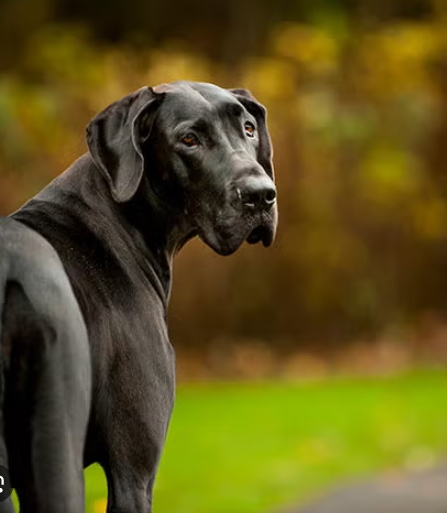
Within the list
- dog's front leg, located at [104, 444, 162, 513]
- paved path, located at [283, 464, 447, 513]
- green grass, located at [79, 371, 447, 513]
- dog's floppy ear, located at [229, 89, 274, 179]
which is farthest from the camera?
green grass, located at [79, 371, 447, 513]

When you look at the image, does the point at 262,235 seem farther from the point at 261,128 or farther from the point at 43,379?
the point at 43,379

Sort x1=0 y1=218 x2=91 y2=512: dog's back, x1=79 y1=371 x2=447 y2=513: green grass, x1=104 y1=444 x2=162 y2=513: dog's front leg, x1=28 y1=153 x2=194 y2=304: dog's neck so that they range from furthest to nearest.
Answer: x1=79 y1=371 x2=447 y2=513: green grass, x1=28 y1=153 x2=194 y2=304: dog's neck, x1=104 y1=444 x2=162 y2=513: dog's front leg, x1=0 y1=218 x2=91 y2=512: dog's back

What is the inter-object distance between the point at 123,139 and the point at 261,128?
0.45 metres

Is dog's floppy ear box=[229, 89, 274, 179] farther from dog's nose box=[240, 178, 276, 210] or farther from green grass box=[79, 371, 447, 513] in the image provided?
green grass box=[79, 371, 447, 513]

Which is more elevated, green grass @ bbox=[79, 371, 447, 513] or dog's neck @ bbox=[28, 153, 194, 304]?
green grass @ bbox=[79, 371, 447, 513]

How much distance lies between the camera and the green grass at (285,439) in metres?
11.1

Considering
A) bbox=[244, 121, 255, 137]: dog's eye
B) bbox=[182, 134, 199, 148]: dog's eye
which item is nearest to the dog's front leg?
bbox=[182, 134, 199, 148]: dog's eye

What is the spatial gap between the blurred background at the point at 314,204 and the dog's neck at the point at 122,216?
35.0 feet

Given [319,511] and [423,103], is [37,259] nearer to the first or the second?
[319,511]

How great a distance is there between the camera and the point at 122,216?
11.3 feet

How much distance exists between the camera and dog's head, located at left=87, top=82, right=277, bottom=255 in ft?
10.8

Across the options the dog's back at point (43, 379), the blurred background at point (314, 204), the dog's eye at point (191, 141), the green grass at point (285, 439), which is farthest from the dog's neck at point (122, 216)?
the blurred background at point (314, 204)

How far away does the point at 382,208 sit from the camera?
20562 millimetres

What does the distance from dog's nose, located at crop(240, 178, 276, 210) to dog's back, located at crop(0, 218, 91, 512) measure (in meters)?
0.56
